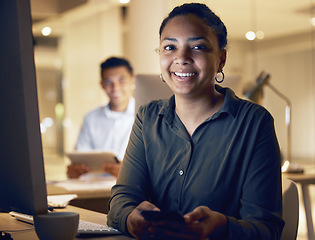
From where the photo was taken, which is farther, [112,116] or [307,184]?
[112,116]

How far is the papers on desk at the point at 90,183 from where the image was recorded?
2346 millimetres

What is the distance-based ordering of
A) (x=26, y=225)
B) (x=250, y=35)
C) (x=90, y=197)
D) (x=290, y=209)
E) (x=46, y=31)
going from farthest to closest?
(x=46, y=31) < (x=250, y=35) < (x=90, y=197) < (x=290, y=209) < (x=26, y=225)

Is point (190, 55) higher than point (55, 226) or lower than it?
higher

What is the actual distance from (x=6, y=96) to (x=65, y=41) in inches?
250

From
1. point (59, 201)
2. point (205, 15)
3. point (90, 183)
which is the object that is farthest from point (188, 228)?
point (90, 183)

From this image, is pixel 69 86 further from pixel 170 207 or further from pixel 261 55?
pixel 170 207

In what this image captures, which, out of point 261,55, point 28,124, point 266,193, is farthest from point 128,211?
point 261,55

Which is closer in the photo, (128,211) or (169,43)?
(128,211)

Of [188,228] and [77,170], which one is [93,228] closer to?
[188,228]

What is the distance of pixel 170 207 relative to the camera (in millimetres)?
1563

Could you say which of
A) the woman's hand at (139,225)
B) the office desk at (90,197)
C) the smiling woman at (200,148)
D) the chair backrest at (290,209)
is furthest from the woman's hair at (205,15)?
the office desk at (90,197)

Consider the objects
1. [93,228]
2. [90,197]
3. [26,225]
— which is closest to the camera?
[93,228]

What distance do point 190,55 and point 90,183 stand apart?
1.23m

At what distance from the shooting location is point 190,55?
1.57m
